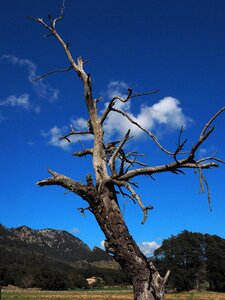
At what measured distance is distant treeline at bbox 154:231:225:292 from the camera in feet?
279

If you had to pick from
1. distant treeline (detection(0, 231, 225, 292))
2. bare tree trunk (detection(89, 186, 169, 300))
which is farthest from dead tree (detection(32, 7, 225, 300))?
distant treeline (detection(0, 231, 225, 292))

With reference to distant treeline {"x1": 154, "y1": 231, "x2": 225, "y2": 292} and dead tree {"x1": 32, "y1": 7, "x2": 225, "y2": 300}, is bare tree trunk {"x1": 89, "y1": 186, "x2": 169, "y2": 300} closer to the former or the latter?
dead tree {"x1": 32, "y1": 7, "x2": 225, "y2": 300}

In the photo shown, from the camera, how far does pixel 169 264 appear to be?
292ft

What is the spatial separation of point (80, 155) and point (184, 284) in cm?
8503

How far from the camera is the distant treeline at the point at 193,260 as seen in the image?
85.1m

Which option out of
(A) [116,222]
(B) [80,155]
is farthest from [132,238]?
(B) [80,155]

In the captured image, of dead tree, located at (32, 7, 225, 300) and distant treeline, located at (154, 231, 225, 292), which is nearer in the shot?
dead tree, located at (32, 7, 225, 300)

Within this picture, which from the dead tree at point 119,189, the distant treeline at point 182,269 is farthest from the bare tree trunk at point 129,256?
the distant treeline at point 182,269

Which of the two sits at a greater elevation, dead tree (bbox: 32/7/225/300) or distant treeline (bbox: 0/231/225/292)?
distant treeline (bbox: 0/231/225/292)

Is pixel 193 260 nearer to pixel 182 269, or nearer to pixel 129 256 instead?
pixel 182 269

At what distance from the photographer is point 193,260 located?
302 feet

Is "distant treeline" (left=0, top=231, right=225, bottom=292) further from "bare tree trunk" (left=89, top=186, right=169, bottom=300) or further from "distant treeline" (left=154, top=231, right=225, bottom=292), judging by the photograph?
"bare tree trunk" (left=89, top=186, right=169, bottom=300)

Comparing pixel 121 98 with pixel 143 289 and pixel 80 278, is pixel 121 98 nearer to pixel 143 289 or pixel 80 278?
pixel 143 289

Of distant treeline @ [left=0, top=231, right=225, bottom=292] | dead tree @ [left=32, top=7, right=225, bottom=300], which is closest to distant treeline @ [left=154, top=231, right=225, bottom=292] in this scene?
distant treeline @ [left=0, top=231, right=225, bottom=292]
